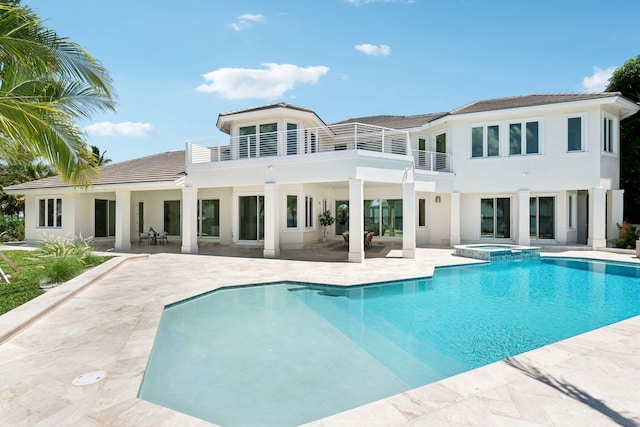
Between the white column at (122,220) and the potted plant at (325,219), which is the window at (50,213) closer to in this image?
the white column at (122,220)

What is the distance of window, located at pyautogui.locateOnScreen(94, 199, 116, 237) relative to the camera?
22.6 metres

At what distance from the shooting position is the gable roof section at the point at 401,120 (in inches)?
939

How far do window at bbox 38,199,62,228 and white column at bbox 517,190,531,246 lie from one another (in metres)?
27.4

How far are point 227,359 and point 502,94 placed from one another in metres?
24.0

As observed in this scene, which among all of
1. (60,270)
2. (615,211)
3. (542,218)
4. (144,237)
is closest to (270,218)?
(60,270)

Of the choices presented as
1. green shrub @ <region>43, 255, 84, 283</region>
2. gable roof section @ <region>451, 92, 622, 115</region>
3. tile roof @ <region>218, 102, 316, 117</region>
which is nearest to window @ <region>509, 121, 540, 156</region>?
gable roof section @ <region>451, 92, 622, 115</region>

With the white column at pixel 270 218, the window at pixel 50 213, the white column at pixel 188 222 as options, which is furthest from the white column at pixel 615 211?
the window at pixel 50 213

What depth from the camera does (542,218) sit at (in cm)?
2055

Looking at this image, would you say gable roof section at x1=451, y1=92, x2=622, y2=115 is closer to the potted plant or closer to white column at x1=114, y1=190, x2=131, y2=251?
the potted plant

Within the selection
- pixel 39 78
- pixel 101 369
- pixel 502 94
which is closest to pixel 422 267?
pixel 101 369

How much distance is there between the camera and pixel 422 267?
13.4 meters

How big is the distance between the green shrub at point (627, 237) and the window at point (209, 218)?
2208cm

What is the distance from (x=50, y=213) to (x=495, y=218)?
27.7 metres

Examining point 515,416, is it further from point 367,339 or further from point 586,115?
point 586,115
